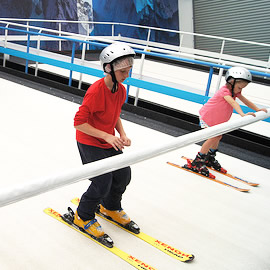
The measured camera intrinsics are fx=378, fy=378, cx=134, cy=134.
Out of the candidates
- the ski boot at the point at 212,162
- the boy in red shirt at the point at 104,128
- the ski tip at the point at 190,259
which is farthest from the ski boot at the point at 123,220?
the ski boot at the point at 212,162

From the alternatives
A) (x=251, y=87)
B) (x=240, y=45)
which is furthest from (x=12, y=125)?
(x=240, y=45)

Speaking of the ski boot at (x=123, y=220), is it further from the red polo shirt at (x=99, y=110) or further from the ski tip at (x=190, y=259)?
the red polo shirt at (x=99, y=110)

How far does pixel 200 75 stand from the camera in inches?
374

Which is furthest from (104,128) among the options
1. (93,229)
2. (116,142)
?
(93,229)

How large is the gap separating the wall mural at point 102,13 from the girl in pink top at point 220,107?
743cm

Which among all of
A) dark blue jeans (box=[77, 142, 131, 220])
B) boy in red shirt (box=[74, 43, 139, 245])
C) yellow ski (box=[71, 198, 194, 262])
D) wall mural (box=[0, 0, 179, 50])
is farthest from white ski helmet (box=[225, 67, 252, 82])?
wall mural (box=[0, 0, 179, 50])

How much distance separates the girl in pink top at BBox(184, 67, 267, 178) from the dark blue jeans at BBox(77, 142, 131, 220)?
1.37 m

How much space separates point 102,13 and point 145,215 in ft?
37.4

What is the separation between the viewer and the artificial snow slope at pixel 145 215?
7.52 ft

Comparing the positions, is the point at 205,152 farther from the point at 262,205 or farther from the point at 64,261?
the point at 64,261

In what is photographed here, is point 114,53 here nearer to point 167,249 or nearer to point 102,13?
point 167,249

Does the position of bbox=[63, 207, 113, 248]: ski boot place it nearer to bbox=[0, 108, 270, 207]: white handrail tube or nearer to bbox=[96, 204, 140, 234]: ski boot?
bbox=[96, 204, 140, 234]: ski boot

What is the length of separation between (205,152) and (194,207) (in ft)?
2.80

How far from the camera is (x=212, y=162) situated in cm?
405
